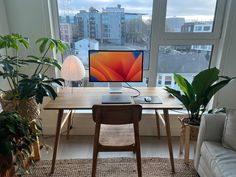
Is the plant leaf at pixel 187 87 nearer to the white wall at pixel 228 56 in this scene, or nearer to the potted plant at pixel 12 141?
the white wall at pixel 228 56

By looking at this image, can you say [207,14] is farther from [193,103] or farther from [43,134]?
[43,134]

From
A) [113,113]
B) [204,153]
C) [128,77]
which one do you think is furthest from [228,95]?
[113,113]

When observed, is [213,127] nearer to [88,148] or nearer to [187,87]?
[187,87]

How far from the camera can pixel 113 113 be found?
1.37m

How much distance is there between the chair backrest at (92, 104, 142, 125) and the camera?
135 cm

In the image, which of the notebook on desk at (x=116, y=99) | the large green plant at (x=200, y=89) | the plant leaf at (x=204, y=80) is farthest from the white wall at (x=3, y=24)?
the plant leaf at (x=204, y=80)

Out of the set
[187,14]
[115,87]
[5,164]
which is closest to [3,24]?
[115,87]

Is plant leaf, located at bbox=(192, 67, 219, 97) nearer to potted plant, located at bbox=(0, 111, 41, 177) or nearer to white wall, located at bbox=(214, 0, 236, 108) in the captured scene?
white wall, located at bbox=(214, 0, 236, 108)

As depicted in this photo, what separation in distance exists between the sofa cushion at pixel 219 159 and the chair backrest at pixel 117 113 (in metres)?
0.59

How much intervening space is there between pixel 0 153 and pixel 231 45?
7.47 ft

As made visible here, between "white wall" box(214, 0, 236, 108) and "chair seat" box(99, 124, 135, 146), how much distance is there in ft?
4.10

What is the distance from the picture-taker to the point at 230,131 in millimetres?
1456

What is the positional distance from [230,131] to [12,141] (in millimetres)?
1494

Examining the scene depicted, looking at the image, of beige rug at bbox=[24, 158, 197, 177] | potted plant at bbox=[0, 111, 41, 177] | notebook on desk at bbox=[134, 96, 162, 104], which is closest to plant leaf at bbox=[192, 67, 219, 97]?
notebook on desk at bbox=[134, 96, 162, 104]
